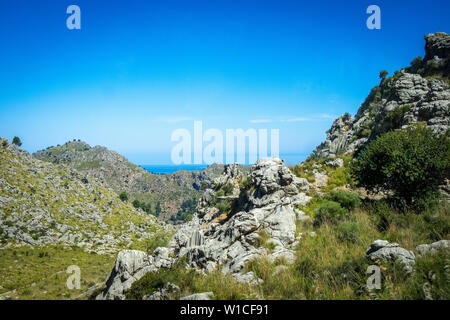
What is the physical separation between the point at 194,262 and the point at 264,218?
15.3 ft

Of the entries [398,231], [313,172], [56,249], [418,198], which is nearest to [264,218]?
[398,231]

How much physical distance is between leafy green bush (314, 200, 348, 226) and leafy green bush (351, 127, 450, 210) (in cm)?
305

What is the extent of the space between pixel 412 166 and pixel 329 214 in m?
4.91

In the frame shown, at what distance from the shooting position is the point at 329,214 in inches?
419

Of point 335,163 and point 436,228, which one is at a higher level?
point 335,163

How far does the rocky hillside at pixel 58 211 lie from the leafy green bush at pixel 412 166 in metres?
60.4

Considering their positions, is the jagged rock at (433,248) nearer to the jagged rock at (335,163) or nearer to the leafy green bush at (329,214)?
the leafy green bush at (329,214)

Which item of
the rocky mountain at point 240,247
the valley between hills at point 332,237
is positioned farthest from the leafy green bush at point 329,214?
the rocky mountain at point 240,247

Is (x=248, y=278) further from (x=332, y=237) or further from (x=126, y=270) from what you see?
(x=126, y=270)

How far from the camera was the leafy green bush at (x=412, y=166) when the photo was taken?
11.0 metres

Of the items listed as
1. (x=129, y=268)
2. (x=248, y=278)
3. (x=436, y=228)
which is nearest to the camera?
(x=248, y=278)

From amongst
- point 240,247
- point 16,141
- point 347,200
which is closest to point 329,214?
point 347,200

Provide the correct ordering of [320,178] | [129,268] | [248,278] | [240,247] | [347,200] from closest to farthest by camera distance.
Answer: [248,278] < [240,247] < [129,268] < [347,200] < [320,178]
